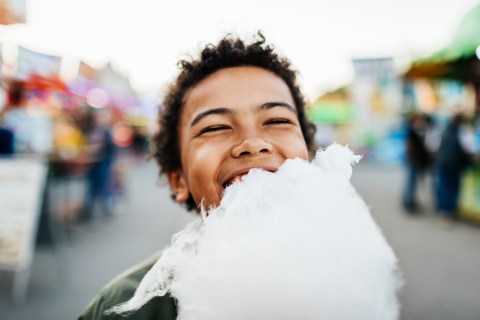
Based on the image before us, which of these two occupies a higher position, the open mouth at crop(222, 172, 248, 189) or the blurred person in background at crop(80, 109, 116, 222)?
the blurred person in background at crop(80, 109, 116, 222)

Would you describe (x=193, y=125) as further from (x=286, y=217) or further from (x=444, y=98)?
(x=444, y=98)

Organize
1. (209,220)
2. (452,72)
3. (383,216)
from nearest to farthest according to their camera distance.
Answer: (209,220)
(383,216)
(452,72)

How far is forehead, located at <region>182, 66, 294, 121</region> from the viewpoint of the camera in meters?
1.11

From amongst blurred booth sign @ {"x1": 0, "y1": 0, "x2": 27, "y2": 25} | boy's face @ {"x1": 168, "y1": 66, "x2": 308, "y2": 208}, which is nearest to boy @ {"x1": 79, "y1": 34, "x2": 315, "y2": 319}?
boy's face @ {"x1": 168, "y1": 66, "x2": 308, "y2": 208}

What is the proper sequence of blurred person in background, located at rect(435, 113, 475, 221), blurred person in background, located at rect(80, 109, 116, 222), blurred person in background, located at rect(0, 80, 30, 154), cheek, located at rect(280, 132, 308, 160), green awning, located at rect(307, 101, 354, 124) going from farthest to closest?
green awning, located at rect(307, 101, 354, 124)
blurred person in background, located at rect(80, 109, 116, 222)
blurred person in background, located at rect(435, 113, 475, 221)
blurred person in background, located at rect(0, 80, 30, 154)
cheek, located at rect(280, 132, 308, 160)

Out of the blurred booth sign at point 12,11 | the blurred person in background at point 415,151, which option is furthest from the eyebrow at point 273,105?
the blurred person in background at point 415,151

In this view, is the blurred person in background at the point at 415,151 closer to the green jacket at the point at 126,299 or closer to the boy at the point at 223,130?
the boy at the point at 223,130

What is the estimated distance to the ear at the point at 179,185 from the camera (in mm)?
1376

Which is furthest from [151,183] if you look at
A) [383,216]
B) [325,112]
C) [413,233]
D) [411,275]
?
[325,112]

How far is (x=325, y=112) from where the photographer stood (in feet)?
63.8

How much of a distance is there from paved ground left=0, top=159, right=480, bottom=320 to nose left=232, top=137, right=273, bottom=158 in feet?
3.95

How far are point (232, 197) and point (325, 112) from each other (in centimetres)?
1930

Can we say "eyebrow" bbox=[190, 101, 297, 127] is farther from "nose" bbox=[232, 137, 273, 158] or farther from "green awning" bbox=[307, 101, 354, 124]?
"green awning" bbox=[307, 101, 354, 124]

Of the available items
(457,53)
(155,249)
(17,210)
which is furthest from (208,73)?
(457,53)
